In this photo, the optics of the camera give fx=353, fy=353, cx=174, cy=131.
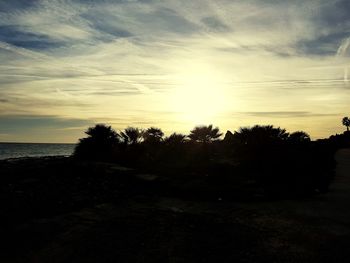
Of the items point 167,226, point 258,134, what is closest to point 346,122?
point 258,134

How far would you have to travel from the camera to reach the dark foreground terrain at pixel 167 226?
244 inches

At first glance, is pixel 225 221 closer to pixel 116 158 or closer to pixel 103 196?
pixel 103 196

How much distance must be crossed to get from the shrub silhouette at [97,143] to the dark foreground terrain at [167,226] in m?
14.9

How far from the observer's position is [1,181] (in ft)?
50.7

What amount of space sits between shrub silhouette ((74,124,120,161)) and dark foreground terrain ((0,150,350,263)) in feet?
48.9

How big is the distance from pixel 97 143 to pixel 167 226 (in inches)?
878

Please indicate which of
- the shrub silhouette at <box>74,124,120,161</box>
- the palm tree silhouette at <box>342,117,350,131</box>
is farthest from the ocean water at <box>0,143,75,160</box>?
the palm tree silhouette at <box>342,117,350,131</box>

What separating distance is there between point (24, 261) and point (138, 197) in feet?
19.5

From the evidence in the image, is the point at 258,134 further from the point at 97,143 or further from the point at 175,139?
the point at 97,143

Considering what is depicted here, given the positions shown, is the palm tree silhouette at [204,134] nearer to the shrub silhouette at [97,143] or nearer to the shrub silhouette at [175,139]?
the shrub silhouette at [175,139]

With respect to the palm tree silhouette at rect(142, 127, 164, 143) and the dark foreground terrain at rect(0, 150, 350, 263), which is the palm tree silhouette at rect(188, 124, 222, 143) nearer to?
the palm tree silhouette at rect(142, 127, 164, 143)

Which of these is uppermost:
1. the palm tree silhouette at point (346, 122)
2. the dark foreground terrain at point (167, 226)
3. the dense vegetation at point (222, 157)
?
the palm tree silhouette at point (346, 122)

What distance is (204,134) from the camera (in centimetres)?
2694

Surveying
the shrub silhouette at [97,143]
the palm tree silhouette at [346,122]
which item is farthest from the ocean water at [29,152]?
the palm tree silhouette at [346,122]
